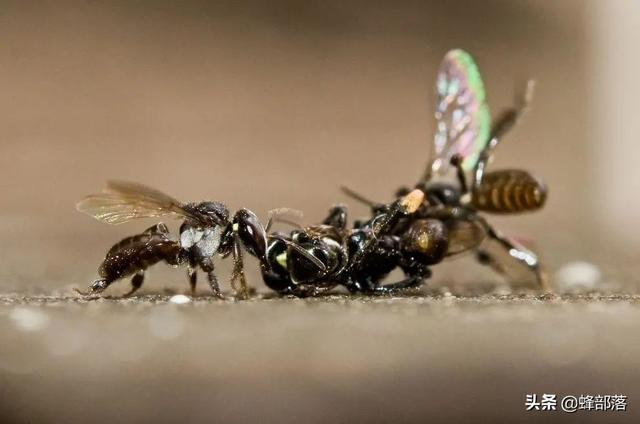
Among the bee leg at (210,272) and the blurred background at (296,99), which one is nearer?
the bee leg at (210,272)

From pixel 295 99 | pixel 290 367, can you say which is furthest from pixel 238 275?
pixel 295 99

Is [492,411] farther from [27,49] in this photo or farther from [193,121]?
[27,49]

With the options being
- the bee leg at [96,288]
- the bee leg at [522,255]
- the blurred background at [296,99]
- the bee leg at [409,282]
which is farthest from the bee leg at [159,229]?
the blurred background at [296,99]

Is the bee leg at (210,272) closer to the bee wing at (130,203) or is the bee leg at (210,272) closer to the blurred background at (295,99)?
the bee wing at (130,203)

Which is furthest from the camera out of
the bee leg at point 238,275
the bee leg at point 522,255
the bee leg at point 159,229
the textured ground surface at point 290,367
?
the bee leg at point 522,255

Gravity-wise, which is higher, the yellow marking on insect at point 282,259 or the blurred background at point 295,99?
the blurred background at point 295,99

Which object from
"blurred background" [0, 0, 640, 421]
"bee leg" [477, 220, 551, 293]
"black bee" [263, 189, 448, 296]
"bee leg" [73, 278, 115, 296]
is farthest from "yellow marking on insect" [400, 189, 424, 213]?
"blurred background" [0, 0, 640, 421]

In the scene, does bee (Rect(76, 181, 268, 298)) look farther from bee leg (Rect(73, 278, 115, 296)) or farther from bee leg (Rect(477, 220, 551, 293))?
bee leg (Rect(477, 220, 551, 293))
